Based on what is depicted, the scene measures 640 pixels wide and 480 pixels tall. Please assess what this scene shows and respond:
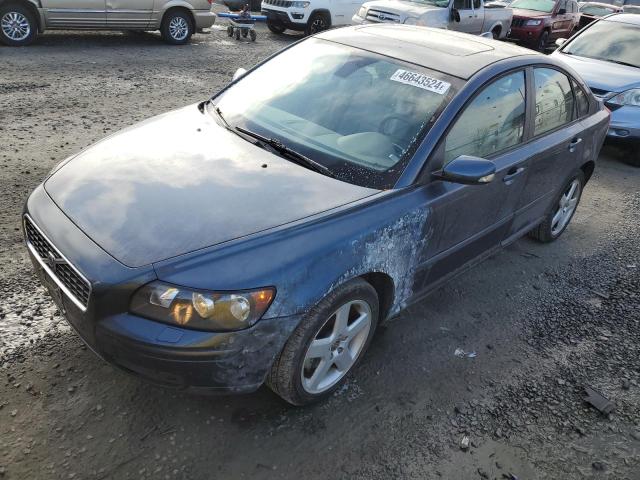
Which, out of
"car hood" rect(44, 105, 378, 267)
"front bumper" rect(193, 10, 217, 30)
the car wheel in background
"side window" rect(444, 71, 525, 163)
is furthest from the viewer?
the car wheel in background

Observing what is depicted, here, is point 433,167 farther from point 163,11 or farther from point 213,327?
point 163,11

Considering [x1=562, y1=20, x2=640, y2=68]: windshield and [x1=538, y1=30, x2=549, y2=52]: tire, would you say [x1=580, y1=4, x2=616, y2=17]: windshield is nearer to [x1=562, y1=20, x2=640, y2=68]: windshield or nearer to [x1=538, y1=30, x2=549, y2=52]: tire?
[x1=538, y1=30, x2=549, y2=52]: tire

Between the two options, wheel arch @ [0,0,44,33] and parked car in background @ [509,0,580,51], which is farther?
parked car in background @ [509,0,580,51]

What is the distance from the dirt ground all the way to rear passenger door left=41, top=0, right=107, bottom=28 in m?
5.96

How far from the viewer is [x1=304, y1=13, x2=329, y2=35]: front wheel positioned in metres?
13.1

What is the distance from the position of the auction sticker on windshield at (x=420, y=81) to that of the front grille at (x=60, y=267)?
6.71 ft

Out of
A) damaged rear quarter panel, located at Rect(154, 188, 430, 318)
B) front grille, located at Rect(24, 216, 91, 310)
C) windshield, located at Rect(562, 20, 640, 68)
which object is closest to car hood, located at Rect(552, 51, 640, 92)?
windshield, located at Rect(562, 20, 640, 68)

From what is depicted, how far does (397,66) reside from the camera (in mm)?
3215

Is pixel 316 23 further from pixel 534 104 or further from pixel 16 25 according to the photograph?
pixel 534 104

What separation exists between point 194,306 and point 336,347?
0.85 m

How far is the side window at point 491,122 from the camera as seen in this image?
3.02 m

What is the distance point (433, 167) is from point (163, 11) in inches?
370

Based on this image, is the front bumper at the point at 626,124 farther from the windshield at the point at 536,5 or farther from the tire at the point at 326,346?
the windshield at the point at 536,5

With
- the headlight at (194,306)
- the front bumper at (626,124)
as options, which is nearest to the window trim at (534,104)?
the headlight at (194,306)
